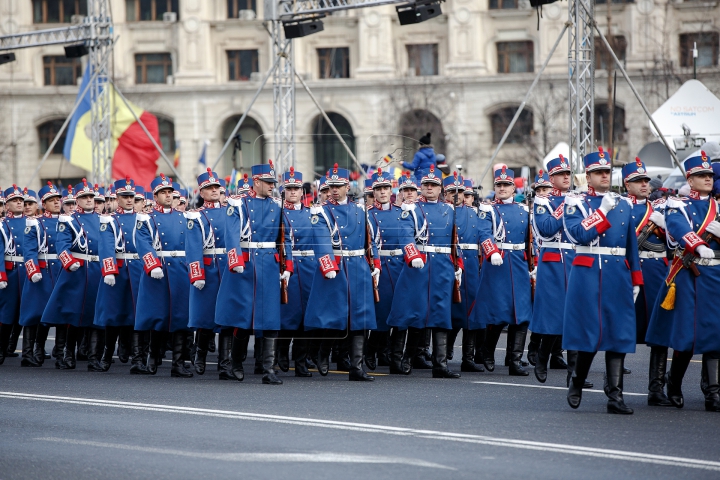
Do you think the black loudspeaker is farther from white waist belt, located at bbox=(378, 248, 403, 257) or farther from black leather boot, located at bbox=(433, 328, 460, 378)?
black leather boot, located at bbox=(433, 328, 460, 378)

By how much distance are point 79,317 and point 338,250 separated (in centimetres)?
373

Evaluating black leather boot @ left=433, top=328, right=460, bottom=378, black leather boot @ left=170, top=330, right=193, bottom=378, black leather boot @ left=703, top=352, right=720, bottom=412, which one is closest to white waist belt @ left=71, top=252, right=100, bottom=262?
black leather boot @ left=170, top=330, right=193, bottom=378

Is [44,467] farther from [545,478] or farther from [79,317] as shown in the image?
[79,317]

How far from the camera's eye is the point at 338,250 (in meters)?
12.5

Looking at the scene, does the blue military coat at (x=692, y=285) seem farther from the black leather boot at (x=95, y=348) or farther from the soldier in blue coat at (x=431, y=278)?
the black leather boot at (x=95, y=348)

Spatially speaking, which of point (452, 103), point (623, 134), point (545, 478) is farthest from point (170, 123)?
point (545, 478)

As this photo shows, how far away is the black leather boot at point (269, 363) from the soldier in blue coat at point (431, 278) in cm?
145

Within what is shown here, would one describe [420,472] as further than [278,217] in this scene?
No

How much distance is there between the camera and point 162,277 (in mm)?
13445

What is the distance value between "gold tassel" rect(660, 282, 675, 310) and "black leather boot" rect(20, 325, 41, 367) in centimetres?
781

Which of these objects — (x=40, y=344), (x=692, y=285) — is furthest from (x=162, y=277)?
(x=692, y=285)

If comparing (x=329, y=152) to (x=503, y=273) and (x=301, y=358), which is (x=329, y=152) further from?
(x=301, y=358)

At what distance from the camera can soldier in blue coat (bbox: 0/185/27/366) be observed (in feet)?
49.9

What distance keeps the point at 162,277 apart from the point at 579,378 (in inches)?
205
